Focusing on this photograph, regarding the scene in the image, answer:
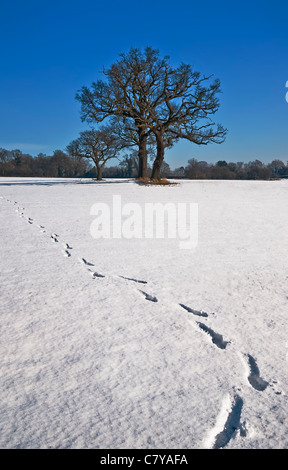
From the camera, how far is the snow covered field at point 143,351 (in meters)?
1.32

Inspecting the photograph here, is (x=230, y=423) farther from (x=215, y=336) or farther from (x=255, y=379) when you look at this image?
(x=215, y=336)

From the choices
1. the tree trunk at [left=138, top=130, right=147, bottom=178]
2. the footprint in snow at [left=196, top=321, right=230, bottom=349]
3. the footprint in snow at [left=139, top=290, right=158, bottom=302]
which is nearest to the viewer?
the footprint in snow at [left=196, top=321, right=230, bottom=349]

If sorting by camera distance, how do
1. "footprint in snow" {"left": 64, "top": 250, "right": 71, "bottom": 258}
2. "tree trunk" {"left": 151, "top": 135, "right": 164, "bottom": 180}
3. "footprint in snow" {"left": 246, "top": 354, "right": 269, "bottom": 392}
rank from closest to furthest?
"footprint in snow" {"left": 246, "top": 354, "right": 269, "bottom": 392}, "footprint in snow" {"left": 64, "top": 250, "right": 71, "bottom": 258}, "tree trunk" {"left": 151, "top": 135, "right": 164, "bottom": 180}

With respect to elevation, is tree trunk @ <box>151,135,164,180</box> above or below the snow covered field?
above

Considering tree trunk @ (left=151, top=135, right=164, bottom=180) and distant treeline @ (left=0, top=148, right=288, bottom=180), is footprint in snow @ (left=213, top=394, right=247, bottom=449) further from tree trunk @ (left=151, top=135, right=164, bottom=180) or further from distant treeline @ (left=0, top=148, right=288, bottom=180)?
distant treeline @ (left=0, top=148, right=288, bottom=180)

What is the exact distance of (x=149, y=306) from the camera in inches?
98.0

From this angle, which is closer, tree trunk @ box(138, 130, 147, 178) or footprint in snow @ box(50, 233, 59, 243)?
footprint in snow @ box(50, 233, 59, 243)

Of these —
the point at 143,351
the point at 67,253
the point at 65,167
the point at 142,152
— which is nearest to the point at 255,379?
the point at 143,351

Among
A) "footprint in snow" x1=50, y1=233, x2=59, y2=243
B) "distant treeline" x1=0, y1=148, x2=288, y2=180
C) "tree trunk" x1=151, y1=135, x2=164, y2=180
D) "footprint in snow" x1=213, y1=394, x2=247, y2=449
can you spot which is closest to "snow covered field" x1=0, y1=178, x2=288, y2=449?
"footprint in snow" x1=213, y1=394, x2=247, y2=449

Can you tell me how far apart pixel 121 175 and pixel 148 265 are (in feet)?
183

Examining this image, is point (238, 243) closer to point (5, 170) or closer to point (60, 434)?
point (60, 434)

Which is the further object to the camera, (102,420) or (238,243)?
(238,243)

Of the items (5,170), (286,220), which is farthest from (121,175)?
(286,220)

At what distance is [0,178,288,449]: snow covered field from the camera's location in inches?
51.9
